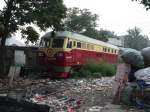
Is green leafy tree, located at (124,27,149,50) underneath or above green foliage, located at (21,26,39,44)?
above

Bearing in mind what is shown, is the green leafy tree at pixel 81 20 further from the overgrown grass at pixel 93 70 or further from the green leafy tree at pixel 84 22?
the overgrown grass at pixel 93 70

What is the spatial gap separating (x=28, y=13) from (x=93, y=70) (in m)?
7.00

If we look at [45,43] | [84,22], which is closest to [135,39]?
[84,22]

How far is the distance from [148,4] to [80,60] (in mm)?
12865

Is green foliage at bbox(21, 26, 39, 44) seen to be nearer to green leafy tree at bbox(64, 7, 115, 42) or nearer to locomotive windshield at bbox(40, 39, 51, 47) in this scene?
locomotive windshield at bbox(40, 39, 51, 47)

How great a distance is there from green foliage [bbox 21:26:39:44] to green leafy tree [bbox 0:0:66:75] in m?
0.15

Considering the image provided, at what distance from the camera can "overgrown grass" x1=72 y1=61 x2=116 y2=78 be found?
24467 millimetres

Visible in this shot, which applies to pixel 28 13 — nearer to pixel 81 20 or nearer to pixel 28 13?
pixel 28 13

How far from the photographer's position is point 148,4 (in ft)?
39.7

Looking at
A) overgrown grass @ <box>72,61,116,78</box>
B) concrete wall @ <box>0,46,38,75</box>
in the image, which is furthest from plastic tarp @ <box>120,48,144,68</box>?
concrete wall @ <box>0,46,38,75</box>

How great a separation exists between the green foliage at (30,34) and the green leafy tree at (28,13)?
150 millimetres

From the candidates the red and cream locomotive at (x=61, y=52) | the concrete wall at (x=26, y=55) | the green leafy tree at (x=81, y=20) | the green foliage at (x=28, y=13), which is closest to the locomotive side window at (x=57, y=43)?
the red and cream locomotive at (x=61, y=52)

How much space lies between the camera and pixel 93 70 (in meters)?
26.0

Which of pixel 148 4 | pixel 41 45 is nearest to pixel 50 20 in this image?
pixel 41 45
